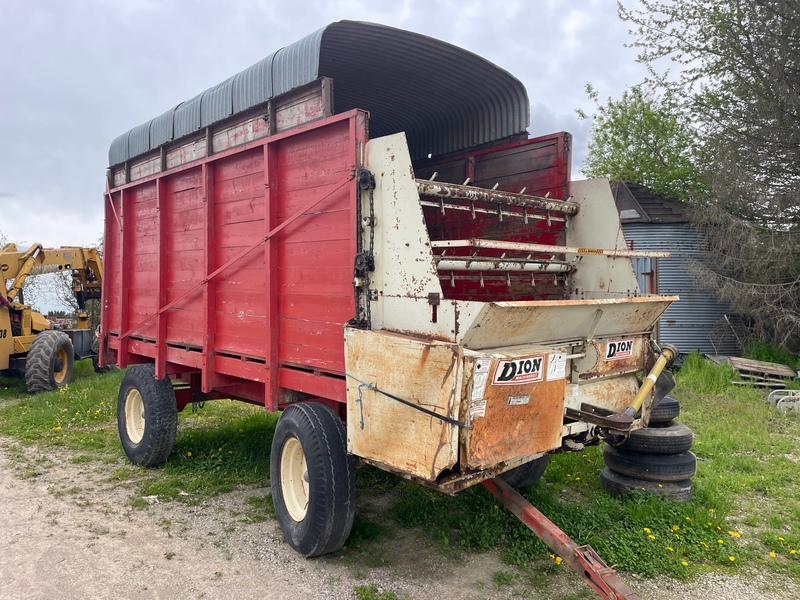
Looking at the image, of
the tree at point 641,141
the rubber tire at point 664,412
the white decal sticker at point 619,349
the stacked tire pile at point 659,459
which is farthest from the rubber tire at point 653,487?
the tree at point 641,141

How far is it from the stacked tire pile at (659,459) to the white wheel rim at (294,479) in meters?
2.50

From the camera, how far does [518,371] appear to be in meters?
3.05

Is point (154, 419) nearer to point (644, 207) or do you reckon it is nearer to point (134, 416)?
point (134, 416)

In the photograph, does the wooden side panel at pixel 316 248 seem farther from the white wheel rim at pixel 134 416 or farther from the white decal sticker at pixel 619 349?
the white wheel rim at pixel 134 416

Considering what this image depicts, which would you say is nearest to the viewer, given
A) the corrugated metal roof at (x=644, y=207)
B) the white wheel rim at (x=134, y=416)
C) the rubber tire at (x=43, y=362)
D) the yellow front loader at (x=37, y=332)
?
the white wheel rim at (x=134, y=416)

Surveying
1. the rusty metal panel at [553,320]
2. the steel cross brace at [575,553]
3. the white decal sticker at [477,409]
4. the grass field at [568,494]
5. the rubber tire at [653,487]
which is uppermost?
the rusty metal panel at [553,320]

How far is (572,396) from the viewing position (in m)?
3.73

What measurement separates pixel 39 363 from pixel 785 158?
13320 millimetres

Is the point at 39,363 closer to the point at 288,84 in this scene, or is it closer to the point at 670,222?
the point at 288,84

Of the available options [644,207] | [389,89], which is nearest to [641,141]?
[644,207]

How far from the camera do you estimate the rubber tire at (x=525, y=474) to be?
15.2ft

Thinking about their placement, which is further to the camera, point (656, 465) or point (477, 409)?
point (656, 465)

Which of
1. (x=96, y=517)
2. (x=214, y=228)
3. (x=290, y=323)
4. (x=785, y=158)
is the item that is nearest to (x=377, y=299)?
(x=290, y=323)

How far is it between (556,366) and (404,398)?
2.87 feet
